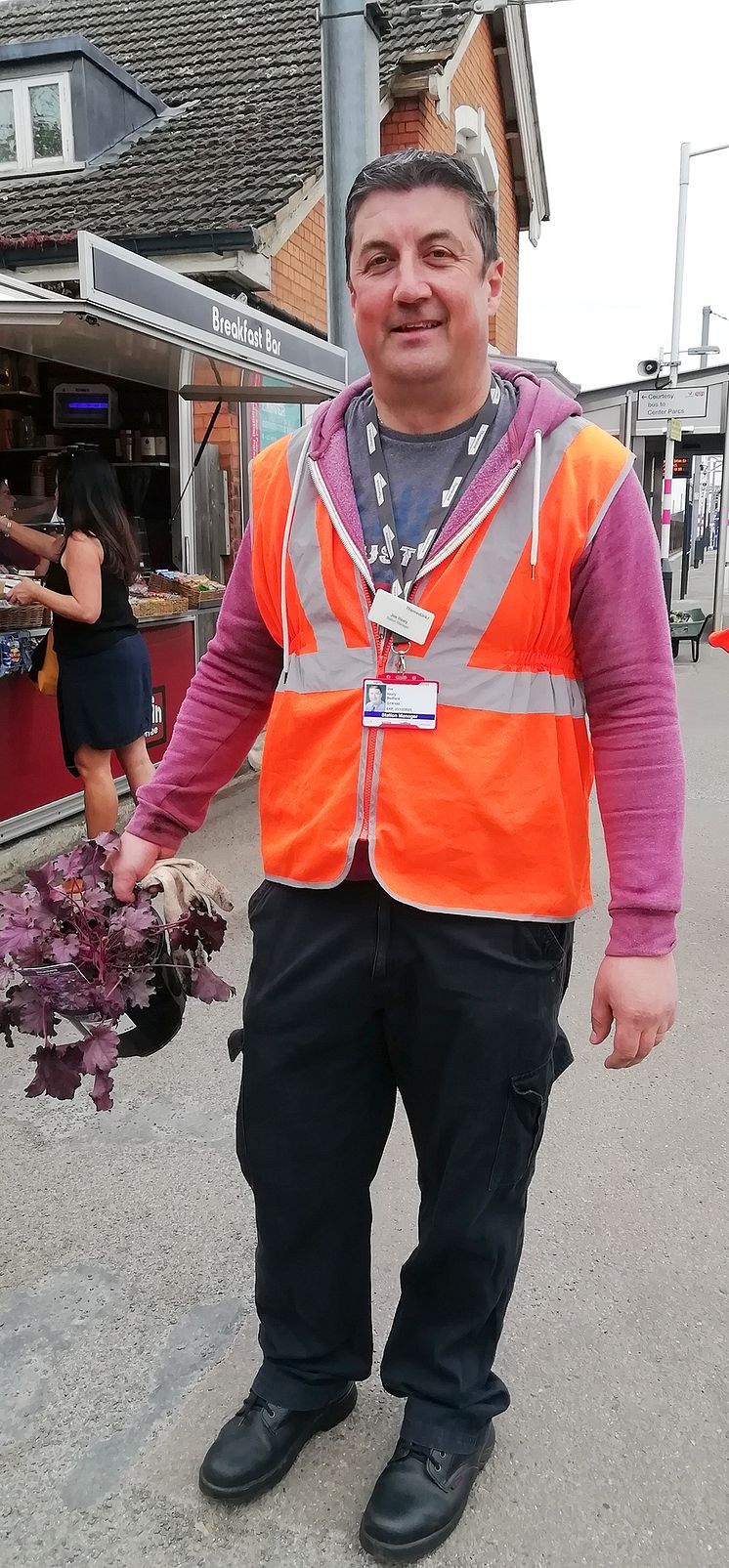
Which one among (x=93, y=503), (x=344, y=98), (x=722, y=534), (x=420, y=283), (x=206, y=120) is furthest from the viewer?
(x=722, y=534)

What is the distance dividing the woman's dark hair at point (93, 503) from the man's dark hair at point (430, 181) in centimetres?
335

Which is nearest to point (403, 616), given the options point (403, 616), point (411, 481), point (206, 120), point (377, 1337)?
point (403, 616)

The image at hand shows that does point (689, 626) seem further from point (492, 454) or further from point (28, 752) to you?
point (492, 454)

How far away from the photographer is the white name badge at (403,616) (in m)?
1.75

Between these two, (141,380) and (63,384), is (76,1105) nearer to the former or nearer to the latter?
(141,380)

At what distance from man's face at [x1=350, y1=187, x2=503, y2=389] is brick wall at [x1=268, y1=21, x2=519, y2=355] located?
624cm

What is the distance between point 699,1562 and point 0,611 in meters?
4.70

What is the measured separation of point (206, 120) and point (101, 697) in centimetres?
802

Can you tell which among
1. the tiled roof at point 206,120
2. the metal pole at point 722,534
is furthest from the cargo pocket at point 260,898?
the metal pole at point 722,534

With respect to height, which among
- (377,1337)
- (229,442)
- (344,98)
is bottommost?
(377,1337)

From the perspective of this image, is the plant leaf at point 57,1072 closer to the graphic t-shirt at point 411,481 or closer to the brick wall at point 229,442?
the graphic t-shirt at point 411,481

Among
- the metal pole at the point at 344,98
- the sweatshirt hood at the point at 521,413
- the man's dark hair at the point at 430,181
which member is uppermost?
the metal pole at the point at 344,98

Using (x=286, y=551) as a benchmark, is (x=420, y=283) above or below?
above

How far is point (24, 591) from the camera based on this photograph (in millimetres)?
5098
